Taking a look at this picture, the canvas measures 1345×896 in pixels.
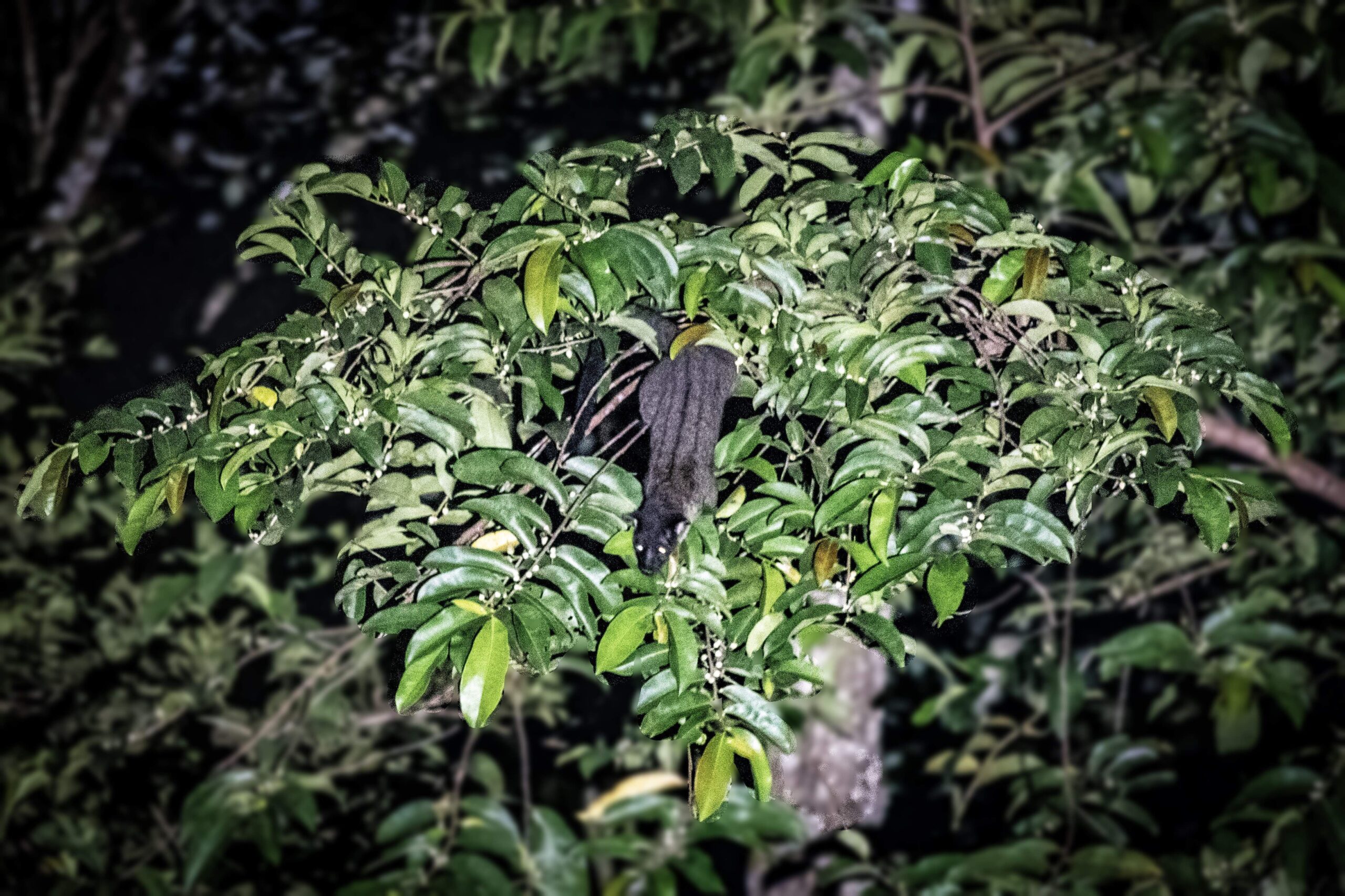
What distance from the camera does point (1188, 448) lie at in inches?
21.1

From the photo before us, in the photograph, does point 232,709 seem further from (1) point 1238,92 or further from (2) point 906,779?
(1) point 1238,92

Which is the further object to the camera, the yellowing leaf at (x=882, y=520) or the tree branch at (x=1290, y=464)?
the tree branch at (x=1290, y=464)

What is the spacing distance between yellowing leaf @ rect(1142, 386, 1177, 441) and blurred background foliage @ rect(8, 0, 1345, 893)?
63 cm

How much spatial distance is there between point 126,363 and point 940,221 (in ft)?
6.51

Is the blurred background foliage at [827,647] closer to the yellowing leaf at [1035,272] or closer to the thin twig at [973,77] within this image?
the thin twig at [973,77]

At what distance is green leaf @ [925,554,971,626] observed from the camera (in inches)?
20.2

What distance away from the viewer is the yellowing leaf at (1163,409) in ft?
1.74

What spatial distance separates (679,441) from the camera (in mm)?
550

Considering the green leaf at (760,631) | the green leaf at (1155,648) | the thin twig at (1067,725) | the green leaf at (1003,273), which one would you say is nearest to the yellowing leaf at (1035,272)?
the green leaf at (1003,273)

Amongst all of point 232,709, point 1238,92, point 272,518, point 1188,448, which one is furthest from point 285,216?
point 1238,92

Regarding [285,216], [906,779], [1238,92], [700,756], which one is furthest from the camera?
[906,779]

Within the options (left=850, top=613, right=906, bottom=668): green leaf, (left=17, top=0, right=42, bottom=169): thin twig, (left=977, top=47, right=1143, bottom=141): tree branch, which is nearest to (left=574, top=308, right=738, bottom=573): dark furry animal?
(left=850, top=613, right=906, bottom=668): green leaf

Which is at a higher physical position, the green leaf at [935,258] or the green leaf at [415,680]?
the green leaf at [935,258]

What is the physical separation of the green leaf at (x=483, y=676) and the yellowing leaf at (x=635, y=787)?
0.97m
